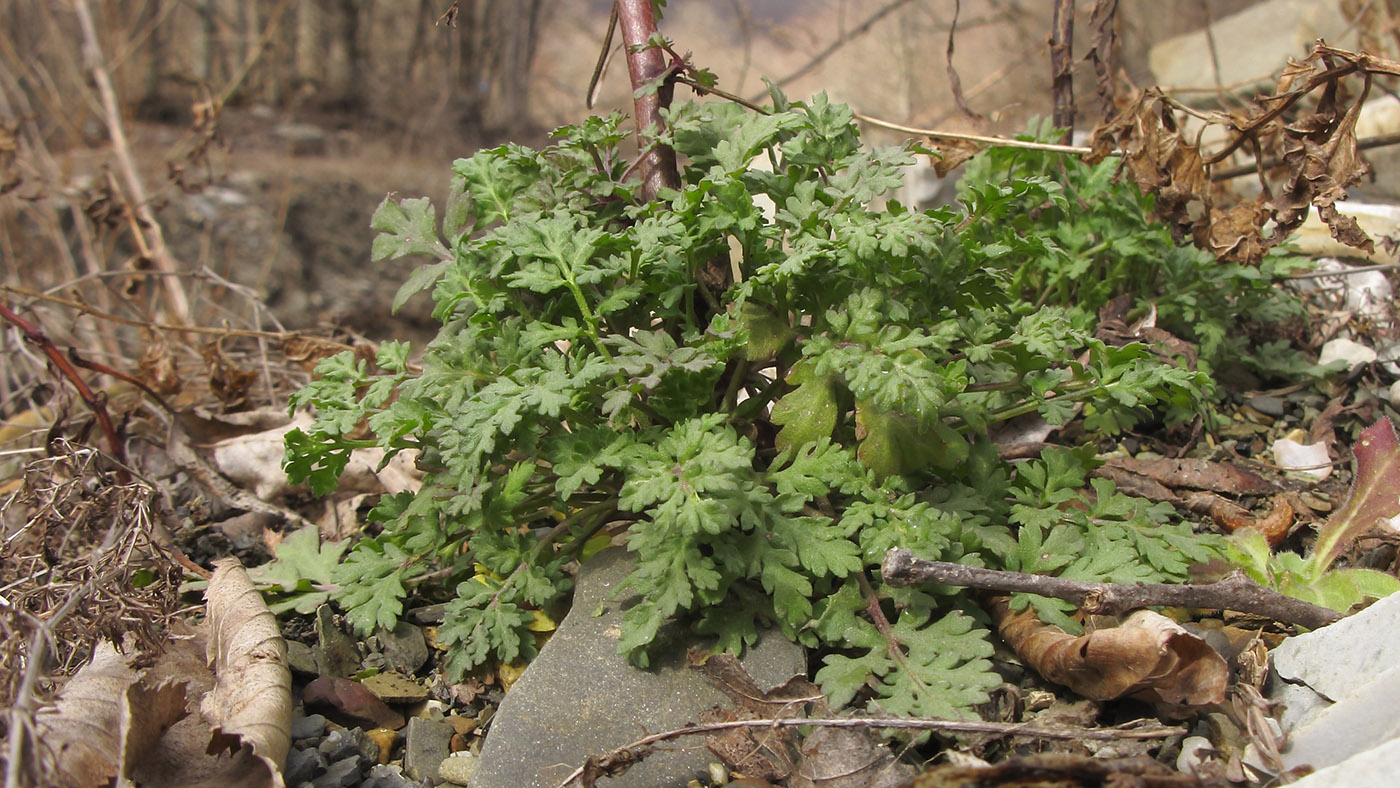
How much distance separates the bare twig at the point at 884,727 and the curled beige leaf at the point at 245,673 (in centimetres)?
53

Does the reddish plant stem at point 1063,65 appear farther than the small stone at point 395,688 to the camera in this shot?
Yes

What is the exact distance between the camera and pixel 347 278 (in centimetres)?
864

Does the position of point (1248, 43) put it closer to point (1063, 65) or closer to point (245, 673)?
point (1063, 65)

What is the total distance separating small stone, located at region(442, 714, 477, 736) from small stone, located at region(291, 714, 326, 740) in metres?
0.24

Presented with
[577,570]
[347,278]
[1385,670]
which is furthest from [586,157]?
[347,278]

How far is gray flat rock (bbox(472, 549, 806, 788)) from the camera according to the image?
68.1 inches

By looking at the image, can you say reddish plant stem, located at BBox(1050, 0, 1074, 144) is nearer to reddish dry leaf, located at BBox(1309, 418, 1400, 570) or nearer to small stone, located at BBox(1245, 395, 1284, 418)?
small stone, located at BBox(1245, 395, 1284, 418)

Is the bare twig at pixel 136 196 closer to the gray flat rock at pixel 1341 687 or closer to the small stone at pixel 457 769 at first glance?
the small stone at pixel 457 769

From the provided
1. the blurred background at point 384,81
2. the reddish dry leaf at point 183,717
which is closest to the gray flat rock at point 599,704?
the reddish dry leaf at point 183,717

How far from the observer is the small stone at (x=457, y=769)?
185cm

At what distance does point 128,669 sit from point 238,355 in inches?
79.7

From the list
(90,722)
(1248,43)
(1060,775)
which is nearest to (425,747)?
(90,722)

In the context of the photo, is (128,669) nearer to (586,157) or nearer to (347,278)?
(586,157)

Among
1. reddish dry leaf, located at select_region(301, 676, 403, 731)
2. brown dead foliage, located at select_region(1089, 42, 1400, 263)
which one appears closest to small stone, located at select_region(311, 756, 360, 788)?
reddish dry leaf, located at select_region(301, 676, 403, 731)
